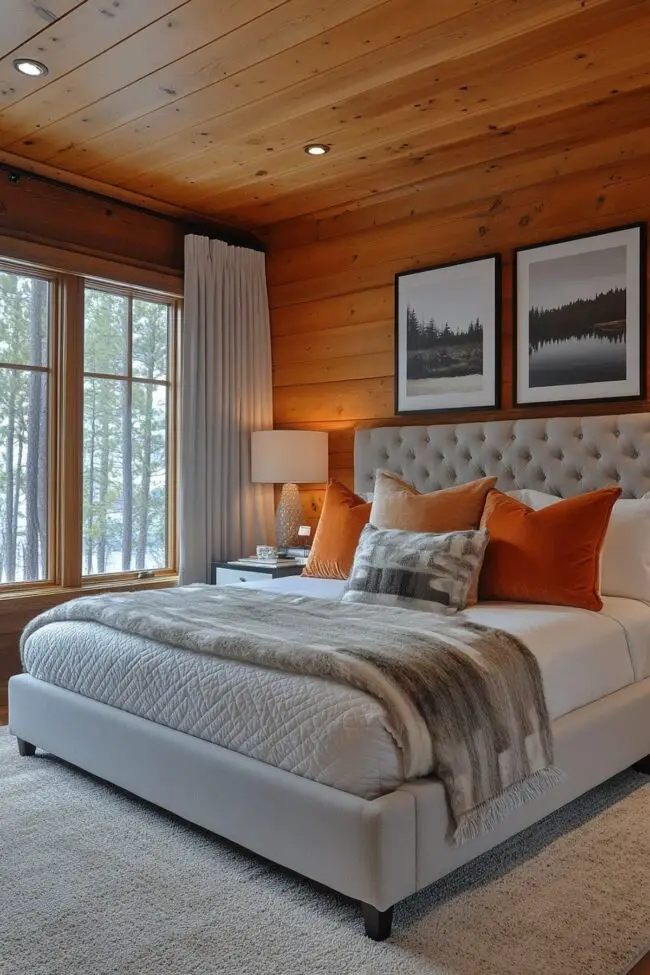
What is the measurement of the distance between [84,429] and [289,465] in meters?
1.12

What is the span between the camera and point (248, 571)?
4.45 metres

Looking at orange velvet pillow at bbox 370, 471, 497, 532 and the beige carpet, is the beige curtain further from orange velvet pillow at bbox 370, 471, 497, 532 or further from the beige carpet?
the beige carpet

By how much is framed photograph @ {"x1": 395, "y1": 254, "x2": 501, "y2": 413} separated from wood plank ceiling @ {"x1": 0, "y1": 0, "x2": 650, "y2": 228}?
441 millimetres

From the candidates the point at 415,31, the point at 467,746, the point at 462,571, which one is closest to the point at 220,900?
the point at 467,746

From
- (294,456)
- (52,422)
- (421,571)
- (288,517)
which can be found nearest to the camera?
(421,571)

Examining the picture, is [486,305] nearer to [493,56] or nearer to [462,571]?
[493,56]

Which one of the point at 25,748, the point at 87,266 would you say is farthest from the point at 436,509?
the point at 87,266

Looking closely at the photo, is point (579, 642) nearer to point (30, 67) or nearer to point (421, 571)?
point (421, 571)

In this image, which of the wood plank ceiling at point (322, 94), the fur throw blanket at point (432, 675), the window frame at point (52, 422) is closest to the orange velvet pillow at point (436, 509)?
the fur throw blanket at point (432, 675)

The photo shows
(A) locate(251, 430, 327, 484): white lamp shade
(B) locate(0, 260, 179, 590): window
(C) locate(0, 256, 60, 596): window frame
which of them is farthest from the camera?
(A) locate(251, 430, 327, 484): white lamp shade

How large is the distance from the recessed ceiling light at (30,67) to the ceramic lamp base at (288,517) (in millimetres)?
2412

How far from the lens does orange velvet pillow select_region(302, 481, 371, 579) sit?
374 centimetres

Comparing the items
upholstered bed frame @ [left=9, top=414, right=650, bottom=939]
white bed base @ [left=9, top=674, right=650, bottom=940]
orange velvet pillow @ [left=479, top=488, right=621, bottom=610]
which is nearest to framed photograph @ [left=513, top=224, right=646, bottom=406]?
upholstered bed frame @ [left=9, top=414, right=650, bottom=939]

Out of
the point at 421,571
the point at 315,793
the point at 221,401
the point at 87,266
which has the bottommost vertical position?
the point at 315,793
